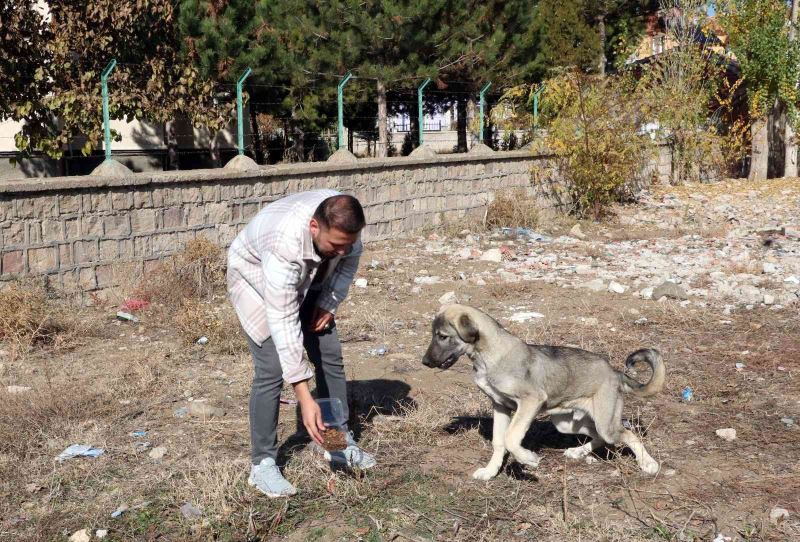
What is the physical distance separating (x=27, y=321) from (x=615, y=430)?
16.4ft

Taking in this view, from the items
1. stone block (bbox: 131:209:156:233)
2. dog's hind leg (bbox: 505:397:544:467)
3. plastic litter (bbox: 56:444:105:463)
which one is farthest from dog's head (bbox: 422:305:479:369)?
stone block (bbox: 131:209:156:233)

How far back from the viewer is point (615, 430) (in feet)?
14.5

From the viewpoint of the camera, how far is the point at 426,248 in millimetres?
12039

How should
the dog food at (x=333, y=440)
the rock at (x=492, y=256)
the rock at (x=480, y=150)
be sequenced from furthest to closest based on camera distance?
the rock at (x=480, y=150)
the rock at (x=492, y=256)
the dog food at (x=333, y=440)

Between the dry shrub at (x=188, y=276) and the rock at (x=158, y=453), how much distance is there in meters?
3.74

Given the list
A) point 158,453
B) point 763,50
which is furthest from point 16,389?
point 763,50

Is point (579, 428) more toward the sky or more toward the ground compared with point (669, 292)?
more toward the ground

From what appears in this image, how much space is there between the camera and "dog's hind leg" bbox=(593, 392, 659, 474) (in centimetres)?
439

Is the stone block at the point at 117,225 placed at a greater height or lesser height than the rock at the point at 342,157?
lesser

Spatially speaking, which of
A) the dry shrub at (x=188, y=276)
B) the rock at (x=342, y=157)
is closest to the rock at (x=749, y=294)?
the dry shrub at (x=188, y=276)

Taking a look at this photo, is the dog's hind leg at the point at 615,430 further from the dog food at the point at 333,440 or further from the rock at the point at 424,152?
the rock at the point at 424,152

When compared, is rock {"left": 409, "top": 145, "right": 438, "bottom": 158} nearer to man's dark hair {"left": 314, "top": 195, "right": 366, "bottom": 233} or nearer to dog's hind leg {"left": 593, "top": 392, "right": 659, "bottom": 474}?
dog's hind leg {"left": 593, "top": 392, "right": 659, "bottom": 474}

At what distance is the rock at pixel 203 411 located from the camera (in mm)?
5332

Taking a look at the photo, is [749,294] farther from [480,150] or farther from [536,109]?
[536,109]
